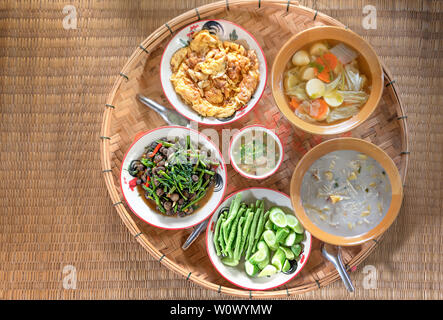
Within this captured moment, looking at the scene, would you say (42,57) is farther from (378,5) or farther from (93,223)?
(378,5)

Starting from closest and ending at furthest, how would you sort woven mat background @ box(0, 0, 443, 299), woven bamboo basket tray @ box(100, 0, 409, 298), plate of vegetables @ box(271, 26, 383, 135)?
1. plate of vegetables @ box(271, 26, 383, 135)
2. woven bamboo basket tray @ box(100, 0, 409, 298)
3. woven mat background @ box(0, 0, 443, 299)

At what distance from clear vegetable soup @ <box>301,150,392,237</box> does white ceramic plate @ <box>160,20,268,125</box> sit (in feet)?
1.97

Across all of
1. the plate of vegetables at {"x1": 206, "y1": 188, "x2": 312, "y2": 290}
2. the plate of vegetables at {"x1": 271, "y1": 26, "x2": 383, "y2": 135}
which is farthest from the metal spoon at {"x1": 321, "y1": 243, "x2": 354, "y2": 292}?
the plate of vegetables at {"x1": 271, "y1": 26, "x2": 383, "y2": 135}

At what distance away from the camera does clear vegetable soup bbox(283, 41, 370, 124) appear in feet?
7.80

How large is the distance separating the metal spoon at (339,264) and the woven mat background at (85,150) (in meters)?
0.35

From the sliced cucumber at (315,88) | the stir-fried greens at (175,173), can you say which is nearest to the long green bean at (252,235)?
the stir-fried greens at (175,173)

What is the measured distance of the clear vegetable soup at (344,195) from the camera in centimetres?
244

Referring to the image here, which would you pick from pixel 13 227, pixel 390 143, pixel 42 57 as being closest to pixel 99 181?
pixel 13 227

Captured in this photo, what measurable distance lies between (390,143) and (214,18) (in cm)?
145

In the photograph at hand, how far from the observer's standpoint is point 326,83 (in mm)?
2395

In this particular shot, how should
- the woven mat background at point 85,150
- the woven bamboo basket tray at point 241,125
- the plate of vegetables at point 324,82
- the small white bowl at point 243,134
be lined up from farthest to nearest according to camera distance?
the woven mat background at point 85,150, the woven bamboo basket tray at point 241,125, the small white bowl at point 243,134, the plate of vegetables at point 324,82

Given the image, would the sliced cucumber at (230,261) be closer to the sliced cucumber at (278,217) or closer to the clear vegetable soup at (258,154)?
the sliced cucumber at (278,217)

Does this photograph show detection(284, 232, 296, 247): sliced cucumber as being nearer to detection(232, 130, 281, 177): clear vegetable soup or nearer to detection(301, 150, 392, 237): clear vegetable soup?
detection(301, 150, 392, 237): clear vegetable soup

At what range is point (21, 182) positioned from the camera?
2.81 metres
